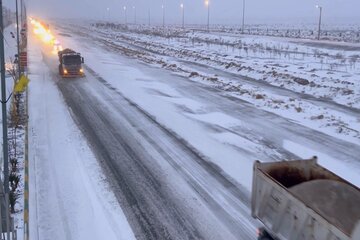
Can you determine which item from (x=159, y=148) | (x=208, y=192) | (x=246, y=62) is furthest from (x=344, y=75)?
(x=208, y=192)

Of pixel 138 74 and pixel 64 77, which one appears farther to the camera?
pixel 138 74

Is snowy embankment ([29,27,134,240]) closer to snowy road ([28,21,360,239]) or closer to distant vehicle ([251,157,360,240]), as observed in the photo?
snowy road ([28,21,360,239])

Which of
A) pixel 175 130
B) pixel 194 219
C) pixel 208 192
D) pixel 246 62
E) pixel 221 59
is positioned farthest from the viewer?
pixel 221 59

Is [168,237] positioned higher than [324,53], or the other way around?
[324,53]

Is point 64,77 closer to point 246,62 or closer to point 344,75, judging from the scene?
point 246,62

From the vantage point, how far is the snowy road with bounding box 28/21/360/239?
1180 cm

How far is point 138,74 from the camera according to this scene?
38656mm

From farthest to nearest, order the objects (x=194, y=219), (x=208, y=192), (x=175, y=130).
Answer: (x=175, y=130), (x=208, y=192), (x=194, y=219)

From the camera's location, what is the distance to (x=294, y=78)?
112 feet

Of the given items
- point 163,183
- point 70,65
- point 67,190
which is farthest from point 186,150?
point 70,65

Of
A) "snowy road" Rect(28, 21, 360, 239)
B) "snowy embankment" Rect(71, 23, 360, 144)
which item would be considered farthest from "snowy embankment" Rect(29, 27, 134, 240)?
"snowy embankment" Rect(71, 23, 360, 144)

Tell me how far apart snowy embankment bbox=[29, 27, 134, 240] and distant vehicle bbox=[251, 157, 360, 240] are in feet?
11.7

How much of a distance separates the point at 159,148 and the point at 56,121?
6748 mm

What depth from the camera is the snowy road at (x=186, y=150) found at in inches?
464
